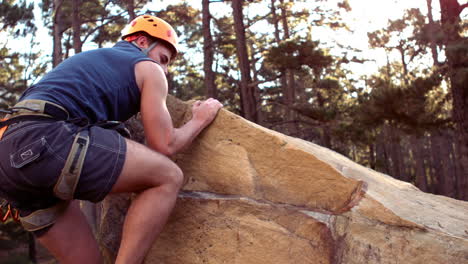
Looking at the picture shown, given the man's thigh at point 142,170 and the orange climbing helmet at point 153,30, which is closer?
the man's thigh at point 142,170

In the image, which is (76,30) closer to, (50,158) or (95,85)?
(95,85)

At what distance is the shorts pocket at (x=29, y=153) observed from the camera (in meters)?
1.73

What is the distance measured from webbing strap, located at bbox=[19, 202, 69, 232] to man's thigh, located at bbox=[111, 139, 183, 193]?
17.1 inches

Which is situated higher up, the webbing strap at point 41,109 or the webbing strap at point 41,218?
the webbing strap at point 41,109

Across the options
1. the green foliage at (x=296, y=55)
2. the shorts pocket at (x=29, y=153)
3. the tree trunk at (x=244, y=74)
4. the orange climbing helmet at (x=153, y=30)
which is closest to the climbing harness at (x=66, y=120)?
the shorts pocket at (x=29, y=153)

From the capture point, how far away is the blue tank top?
1956 millimetres

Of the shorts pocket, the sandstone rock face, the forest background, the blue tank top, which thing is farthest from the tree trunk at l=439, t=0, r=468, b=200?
the shorts pocket

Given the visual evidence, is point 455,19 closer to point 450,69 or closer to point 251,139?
point 450,69

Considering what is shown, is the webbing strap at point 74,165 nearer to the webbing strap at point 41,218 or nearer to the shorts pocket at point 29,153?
the shorts pocket at point 29,153

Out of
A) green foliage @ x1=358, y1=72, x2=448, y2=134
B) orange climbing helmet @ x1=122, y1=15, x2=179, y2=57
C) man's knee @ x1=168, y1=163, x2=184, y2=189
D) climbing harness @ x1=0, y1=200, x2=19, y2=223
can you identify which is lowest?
green foliage @ x1=358, y1=72, x2=448, y2=134

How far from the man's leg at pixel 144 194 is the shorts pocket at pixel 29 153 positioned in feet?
1.16

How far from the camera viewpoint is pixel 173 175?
2047mm

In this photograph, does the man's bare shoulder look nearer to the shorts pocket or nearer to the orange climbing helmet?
the orange climbing helmet

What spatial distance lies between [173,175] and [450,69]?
28.5 ft
